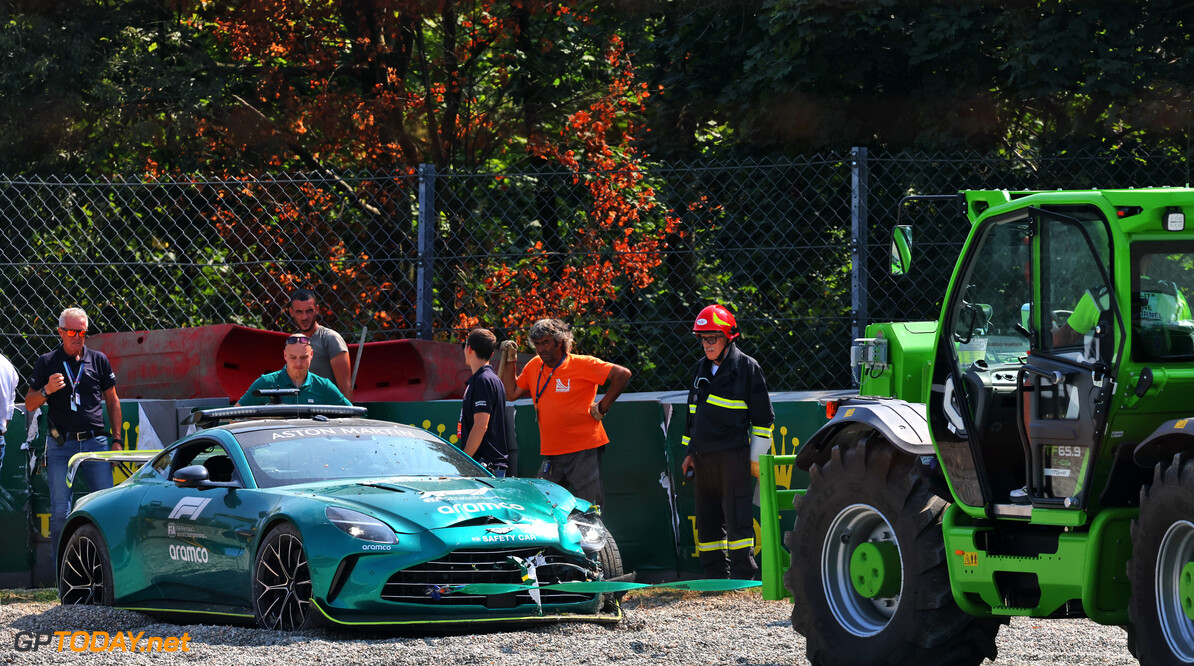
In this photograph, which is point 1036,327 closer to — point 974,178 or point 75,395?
point 974,178

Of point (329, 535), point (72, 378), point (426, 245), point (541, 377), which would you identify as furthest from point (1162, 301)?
point (72, 378)

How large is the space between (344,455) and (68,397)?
3.54 m

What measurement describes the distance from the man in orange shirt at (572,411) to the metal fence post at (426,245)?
91cm

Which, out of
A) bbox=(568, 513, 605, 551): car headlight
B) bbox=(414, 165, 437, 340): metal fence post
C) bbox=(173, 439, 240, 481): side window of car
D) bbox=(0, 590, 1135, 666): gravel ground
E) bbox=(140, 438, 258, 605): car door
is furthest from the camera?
bbox=(414, 165, 437, 340): metal fence post

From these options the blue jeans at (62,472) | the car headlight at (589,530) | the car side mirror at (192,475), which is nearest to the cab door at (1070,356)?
the car headlight at (589,530)

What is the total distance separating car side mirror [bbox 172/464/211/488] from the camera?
846 cm

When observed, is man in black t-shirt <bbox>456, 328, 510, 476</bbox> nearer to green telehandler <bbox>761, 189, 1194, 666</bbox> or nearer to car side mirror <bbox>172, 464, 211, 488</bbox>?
car side mirror <bbox>172, 464, 211, 488</bbox>

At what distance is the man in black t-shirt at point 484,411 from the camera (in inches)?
396

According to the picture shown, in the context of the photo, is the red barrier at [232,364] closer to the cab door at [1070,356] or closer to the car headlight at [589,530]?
the car headlight at [589,530]

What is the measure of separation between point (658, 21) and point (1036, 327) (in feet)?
45.6

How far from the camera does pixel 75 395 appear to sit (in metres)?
11.3

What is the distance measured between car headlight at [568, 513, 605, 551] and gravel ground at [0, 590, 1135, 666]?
1.52 feet

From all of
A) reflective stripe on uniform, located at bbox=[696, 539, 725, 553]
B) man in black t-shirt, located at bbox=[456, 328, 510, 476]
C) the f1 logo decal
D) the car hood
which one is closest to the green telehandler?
the car hood

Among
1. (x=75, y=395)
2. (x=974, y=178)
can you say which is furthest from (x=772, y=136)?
(x=75, y=395)
